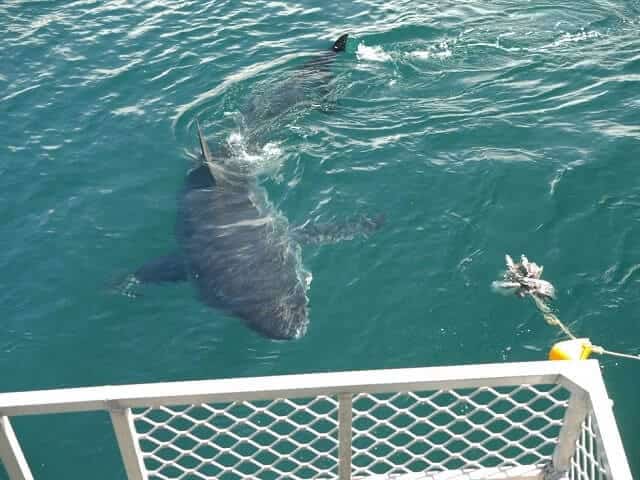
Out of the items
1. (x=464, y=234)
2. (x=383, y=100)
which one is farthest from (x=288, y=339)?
(x=383, y=100)

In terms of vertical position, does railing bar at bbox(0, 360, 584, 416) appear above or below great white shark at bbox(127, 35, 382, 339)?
above

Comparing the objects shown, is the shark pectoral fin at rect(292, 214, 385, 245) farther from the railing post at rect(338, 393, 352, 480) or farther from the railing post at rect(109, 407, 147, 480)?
the railing post at rect(109, 407, 147, 480)

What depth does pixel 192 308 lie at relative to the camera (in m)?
9.12

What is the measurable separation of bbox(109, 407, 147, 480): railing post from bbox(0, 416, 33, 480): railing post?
54cm

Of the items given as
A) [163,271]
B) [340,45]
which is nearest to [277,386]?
[163,271]

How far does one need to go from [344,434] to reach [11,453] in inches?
74.0

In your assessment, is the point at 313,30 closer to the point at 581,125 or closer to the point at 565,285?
the point at 581,125

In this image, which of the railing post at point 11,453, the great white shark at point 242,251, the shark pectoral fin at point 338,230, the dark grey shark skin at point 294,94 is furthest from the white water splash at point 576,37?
the railing post at point 11,453

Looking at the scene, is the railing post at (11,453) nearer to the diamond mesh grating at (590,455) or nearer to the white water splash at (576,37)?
the diamond mesh grating at (590,455)

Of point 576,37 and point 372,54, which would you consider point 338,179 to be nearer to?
point 372,54

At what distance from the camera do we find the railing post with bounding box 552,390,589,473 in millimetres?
3490

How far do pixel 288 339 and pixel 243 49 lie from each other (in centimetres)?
933

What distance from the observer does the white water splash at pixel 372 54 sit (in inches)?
570

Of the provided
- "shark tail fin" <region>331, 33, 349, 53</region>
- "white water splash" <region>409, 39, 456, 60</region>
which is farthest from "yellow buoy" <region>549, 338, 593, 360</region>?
"shark tail fin" <region>331, 33, 349, 53</region>
